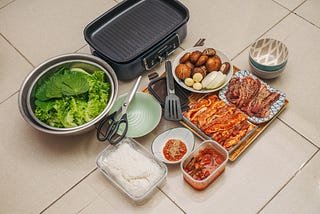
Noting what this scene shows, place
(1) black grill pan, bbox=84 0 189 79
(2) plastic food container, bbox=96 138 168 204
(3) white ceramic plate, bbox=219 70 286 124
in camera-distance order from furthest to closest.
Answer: (1) black grill pan, bbox=84 0 189 79, (3) white ceramic plate, bbox=219 70 286 124, (2) plastic food container, bbox=96 138 168 204

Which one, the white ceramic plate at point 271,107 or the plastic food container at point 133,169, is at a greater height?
the plastic food container at point 133,169

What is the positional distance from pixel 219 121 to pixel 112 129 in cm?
36

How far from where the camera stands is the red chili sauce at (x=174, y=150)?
4.54 feet

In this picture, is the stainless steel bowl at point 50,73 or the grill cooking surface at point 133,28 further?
the grill cooking surface at point 133,28

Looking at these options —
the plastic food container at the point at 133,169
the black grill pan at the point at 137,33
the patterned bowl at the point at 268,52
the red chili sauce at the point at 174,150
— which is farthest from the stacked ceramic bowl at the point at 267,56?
the plastic food container at the point at 133,169

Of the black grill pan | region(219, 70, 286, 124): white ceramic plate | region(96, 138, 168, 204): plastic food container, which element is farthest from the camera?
the black grill pan

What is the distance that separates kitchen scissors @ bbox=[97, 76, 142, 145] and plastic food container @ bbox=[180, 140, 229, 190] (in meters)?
0.24

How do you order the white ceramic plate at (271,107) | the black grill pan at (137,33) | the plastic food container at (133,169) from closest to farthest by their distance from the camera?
the plastic food container at (133,169) → the white ceramic plate at (271,107) → the black grill pan at (137,33)

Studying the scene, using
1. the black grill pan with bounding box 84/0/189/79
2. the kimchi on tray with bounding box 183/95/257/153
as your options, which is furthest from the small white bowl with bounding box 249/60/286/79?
the black grill pan with bounding box 84/0/189/79

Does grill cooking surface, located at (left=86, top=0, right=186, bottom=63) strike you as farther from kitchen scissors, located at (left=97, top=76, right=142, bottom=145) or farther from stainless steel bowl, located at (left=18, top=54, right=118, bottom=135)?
kitchen scissors, located at (left=97, top=76, right=142, bottom=145)

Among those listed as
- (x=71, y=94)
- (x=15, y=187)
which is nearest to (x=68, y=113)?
(x=71, y=94)

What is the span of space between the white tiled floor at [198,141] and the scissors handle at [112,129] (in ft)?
0.21

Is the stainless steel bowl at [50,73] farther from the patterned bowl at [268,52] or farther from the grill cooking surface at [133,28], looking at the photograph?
the patterned bowl at [268,52]

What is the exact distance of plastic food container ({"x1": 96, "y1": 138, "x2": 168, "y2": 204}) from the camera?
1313 mm
